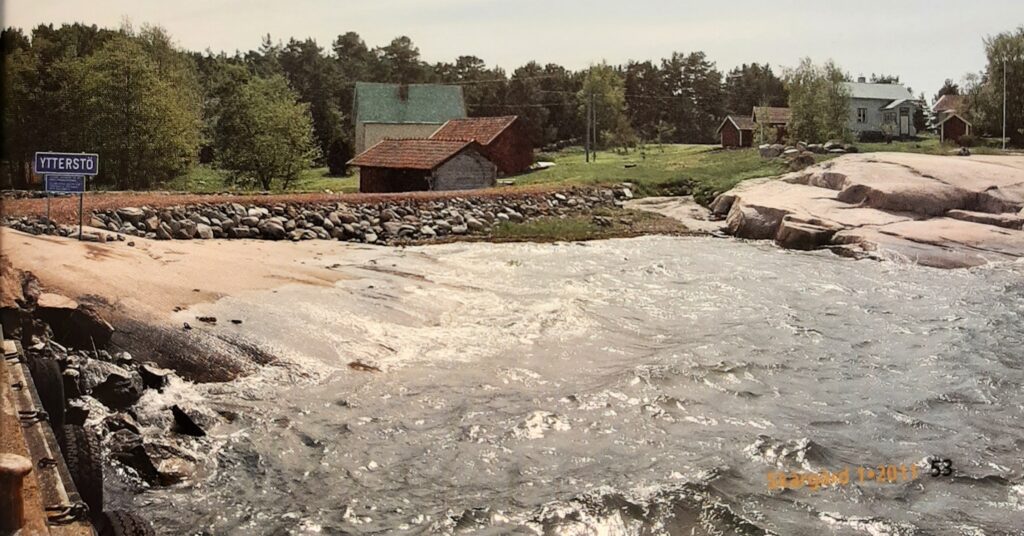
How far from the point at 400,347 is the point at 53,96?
2896 cm

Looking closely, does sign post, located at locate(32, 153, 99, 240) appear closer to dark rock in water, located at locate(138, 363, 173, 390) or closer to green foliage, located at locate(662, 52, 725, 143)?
dark rock in water, located at locate(138, 363, 173, 390)

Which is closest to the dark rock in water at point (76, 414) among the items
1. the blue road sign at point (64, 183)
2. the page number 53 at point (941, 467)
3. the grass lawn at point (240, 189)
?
the blue road sign at point (64, 183)

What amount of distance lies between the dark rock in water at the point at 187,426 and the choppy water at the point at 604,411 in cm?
24

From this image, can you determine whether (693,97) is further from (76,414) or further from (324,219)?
(76,414)

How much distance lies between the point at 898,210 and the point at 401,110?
138 feet

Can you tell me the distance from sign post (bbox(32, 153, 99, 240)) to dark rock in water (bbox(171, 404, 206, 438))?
6851 mm

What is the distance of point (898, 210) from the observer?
1085 inches

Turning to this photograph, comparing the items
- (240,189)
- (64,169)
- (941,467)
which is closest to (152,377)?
(64,169)

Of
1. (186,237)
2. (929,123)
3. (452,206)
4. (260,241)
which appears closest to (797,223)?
(452,206)

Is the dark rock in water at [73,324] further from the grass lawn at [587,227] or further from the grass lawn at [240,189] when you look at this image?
the grass lawn at [240,189]

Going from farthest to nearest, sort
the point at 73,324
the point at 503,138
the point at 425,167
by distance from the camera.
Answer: the point at 503,138 → the point at 425,167 → the point at 73,324

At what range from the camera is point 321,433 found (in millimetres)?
9914

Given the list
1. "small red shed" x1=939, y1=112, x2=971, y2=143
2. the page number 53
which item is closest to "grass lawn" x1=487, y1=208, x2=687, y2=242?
the page number 53

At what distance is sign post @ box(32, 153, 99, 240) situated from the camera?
14594 mm
